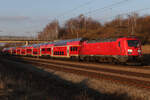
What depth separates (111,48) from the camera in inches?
862

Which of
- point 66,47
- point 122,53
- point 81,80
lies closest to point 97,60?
point 122,53

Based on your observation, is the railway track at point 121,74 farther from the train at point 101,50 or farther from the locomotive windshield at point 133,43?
the locomotive windshield at point 133,43

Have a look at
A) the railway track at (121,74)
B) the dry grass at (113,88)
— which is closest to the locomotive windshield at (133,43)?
the railway track at (121,74)

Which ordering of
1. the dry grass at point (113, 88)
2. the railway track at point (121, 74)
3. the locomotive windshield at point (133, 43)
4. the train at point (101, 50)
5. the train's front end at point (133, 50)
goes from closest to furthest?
the dry grass at point (113, 88) < the railway track at point (121, 74) < the train's front end at point (133, 50) < the train at point (101, 50) < the locomotive windshield at point (133, 43)

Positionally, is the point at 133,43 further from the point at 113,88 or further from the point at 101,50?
the point at 113,88

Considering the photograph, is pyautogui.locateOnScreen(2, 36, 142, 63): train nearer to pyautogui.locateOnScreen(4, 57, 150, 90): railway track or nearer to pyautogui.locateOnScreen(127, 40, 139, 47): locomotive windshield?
pyautogui.locateOnScreen(127, 40, 139, 47): locomotive windshield

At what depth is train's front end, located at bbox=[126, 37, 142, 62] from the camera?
64.7ft

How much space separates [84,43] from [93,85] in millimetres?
15863

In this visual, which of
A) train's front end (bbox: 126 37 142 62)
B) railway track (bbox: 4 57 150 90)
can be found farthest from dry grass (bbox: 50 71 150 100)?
train's front end (bbox: 126 37 142 62)

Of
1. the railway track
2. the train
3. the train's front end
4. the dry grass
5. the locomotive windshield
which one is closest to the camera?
the dry grass

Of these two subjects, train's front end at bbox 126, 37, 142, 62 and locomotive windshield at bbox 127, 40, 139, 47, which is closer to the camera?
train's front end at bbox 126, 37, 142, 62

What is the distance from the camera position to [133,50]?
19.9m

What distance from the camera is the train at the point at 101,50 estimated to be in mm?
19953

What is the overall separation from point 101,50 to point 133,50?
15.5 ft
